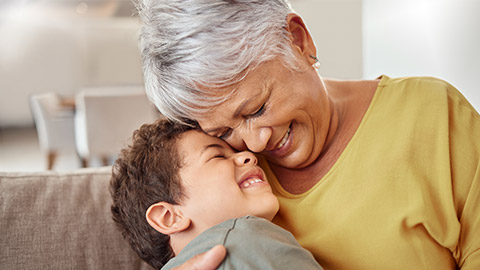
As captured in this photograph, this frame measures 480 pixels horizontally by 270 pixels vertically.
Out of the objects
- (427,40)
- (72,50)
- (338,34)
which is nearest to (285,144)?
(427,40)

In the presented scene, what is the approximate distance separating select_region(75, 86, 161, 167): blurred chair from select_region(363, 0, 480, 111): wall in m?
1.94

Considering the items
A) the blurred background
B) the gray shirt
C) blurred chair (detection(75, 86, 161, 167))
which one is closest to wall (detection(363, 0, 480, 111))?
the gray shirt

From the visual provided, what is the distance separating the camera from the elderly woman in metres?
1.16

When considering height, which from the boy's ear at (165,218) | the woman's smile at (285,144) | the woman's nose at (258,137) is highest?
the woman's nose at (258,137)

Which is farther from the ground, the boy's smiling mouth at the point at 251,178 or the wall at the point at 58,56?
Result: the boy's smiling mouth at the point at 251,178

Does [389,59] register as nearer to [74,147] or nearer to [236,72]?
[236,72]

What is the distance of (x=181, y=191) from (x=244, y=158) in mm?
179

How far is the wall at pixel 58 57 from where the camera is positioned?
24.8 feet

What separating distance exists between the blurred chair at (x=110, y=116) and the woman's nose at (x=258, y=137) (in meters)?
3.22

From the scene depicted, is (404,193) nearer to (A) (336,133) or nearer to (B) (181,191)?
(A) (336,133)

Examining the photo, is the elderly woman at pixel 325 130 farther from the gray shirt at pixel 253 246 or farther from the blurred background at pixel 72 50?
the blurred background at pixel 72 50

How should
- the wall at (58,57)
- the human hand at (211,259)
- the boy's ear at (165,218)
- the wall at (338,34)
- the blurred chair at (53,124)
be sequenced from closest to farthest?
the human hand at (211,259), the boy's ear at (165,218), the blurred chair at (53,124), the wall at (338,34), the wall at (58,57)

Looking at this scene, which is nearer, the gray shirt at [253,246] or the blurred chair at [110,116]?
the gray shirt at [253,246]

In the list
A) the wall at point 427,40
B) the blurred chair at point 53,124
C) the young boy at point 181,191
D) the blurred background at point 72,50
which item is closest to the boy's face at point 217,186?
the young boy at point 181,191
